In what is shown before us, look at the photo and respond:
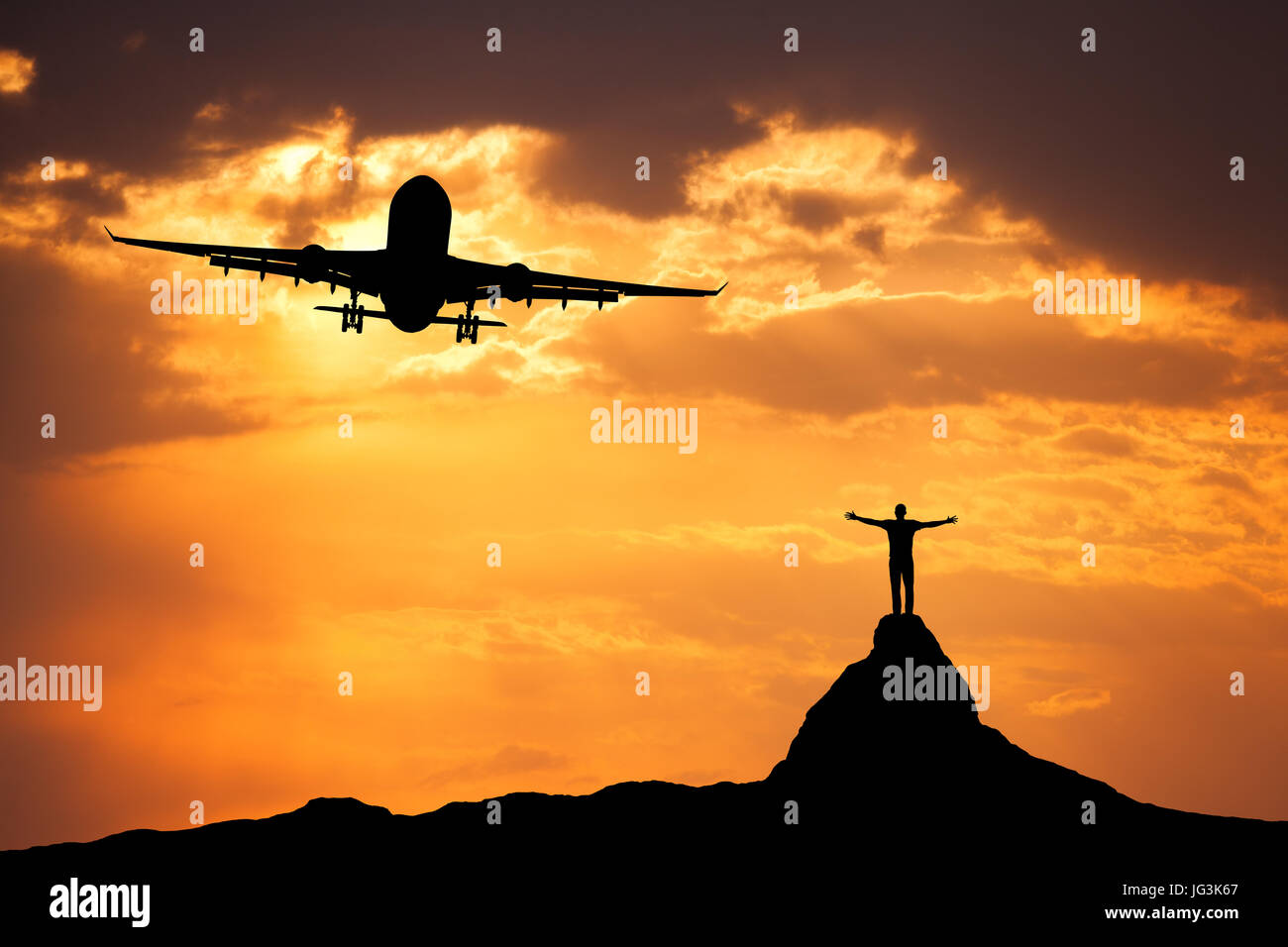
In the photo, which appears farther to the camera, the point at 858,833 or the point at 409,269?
the point at 409,269

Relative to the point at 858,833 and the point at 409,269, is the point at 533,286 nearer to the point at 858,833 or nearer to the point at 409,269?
the point at 409,269

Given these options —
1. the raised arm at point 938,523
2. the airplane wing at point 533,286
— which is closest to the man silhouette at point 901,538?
the raised arm at point 938,523

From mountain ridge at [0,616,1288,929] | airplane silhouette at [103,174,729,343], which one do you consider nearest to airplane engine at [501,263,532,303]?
airplane silhouette at [103,174,729,343]

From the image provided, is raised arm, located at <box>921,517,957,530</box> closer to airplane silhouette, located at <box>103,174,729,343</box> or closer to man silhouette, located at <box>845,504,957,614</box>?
man silhouette, located at <box>845,504,957,614</box>

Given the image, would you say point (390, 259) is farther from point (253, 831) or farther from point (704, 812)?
point (253, 831)

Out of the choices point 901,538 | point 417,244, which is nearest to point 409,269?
point 417,244

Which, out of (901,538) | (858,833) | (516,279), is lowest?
(858,833)
